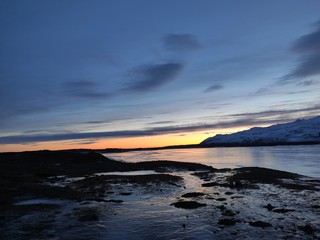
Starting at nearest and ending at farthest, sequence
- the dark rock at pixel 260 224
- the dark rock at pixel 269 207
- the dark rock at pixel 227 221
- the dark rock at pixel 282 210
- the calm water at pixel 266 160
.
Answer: the dark rock at pixel 260 224 < the dark rock at pixel 227 221 < the dark rock at pixel 282 210 < the dark rock at pixel 269 207 < the calm water at pixel 266 160

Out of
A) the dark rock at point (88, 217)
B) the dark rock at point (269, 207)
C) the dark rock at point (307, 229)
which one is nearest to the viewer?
the dark rock at point (307, 229)

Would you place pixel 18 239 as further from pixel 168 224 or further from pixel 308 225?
pixel 308 225

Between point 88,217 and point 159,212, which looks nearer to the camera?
point 88,217

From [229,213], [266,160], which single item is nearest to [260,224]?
[229,213]

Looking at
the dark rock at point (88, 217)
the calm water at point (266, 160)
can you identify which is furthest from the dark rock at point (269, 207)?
the calm water at point (266, 160)

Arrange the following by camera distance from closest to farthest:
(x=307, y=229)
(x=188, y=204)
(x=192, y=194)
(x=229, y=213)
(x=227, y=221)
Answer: (x=307, y=229)
(x=227, y=221)
(x=229, y=213)
(x=188, y=204)
(x=192, y=194)

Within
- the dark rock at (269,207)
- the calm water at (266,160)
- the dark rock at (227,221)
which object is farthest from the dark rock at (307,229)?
the calm water at (266,160)

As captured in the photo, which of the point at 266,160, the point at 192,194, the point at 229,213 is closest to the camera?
the point at 229,213

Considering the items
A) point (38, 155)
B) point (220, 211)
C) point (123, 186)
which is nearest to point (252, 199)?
point (220, 211)

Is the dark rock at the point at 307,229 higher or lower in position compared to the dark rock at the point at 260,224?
lower

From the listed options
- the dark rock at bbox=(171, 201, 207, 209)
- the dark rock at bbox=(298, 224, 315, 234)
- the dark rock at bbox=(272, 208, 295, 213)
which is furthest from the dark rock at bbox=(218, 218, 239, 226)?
the dark rock at bbox=(171, 201, 207, 209)

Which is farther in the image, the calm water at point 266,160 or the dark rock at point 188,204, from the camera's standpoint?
the calm water at point 266,160

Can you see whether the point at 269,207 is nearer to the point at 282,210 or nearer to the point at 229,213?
the point at 282,210

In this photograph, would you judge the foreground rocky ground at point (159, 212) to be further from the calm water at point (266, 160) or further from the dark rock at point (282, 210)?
the calm water at point (266, 160)
